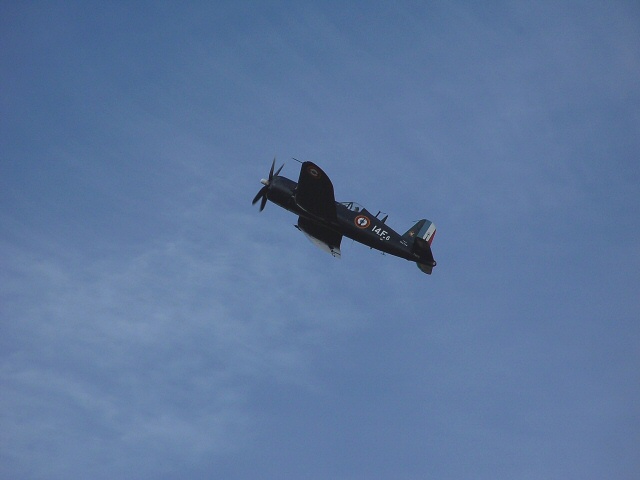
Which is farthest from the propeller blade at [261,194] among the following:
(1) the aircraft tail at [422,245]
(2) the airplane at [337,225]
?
(1) the aircraft tail at [422,245]

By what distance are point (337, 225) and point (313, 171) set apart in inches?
173

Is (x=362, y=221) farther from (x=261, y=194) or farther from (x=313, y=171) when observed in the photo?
(x=261, y=194)

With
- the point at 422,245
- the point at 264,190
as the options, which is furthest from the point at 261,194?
the point at 422,245

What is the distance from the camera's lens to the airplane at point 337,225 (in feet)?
146

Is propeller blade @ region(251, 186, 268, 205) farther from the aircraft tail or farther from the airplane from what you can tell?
the aircraft tail

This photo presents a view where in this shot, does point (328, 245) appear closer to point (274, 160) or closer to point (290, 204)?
point (290, 204)

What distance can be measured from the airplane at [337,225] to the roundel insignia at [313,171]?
64.6 inches

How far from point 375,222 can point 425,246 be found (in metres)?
3.25

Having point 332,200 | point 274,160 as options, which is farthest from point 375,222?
point 274,160

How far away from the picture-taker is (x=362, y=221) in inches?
1781

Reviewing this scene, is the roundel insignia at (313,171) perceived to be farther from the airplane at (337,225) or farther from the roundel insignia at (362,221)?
the roundel insignia at (362,221)

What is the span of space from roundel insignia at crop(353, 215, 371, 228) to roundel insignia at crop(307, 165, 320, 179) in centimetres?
423

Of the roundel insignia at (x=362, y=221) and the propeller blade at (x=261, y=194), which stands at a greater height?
the roundel insignia at (x=362, y=221)

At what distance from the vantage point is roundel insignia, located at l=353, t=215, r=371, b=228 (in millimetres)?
45219
